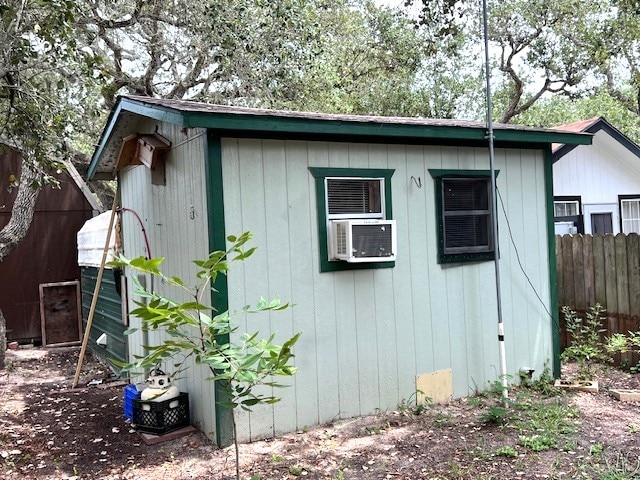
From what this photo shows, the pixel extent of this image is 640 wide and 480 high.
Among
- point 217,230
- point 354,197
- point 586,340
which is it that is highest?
point 354,197

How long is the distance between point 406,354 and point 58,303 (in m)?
6.89

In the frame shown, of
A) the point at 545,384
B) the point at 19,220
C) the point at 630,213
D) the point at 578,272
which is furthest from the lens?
the point at 630,213

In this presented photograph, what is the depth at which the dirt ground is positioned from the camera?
144 inches

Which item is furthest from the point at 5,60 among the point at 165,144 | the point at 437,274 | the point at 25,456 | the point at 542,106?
the point at 542,106

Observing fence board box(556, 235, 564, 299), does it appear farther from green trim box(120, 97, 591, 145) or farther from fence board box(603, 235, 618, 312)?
green trim box(120, 97, 591, 145)

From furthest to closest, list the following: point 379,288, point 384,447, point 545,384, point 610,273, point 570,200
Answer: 1. point 570,200
2. point 610,273
3. point 545,384
4. point 379,288
5. point 384,447

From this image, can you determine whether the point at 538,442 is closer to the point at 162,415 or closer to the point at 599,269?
the point at 162,415

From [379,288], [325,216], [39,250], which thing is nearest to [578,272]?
[379,288]

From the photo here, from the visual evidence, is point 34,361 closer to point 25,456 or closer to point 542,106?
point 25,456

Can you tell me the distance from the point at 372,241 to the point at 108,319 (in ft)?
14.1

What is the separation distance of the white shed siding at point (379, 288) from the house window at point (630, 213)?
19.5 ft

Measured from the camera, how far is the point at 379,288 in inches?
190

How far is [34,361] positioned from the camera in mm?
8141

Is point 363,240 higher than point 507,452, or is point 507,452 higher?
point 363,240
